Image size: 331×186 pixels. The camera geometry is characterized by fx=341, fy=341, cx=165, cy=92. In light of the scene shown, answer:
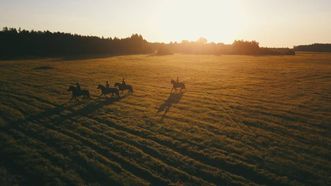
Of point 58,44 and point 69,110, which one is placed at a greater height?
point 58,44

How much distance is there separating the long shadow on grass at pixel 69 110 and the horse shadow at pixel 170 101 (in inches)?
196

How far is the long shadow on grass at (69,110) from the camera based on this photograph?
2602 cm

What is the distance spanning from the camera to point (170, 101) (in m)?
33.0

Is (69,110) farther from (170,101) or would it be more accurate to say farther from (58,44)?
(58,44)

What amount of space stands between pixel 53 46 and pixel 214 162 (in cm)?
9786

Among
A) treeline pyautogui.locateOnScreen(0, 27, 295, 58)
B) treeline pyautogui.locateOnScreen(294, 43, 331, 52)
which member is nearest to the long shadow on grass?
treeline pyautogui.locateOnScreen(0, 27, 295, 58)

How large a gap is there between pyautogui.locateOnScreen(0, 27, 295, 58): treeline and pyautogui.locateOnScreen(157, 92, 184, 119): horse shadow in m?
70.7

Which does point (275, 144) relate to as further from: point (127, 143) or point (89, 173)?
point (89, 173)

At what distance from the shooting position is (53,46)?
10650 centimetres

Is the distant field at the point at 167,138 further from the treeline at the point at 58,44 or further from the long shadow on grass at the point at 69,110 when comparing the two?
the treeline at the point at 58,44

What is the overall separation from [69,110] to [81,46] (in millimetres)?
88572

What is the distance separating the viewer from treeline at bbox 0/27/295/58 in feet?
328

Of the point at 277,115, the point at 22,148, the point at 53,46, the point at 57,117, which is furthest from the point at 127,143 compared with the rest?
the point at 53,46

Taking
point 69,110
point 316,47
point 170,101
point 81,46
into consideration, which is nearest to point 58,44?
point 81,46
